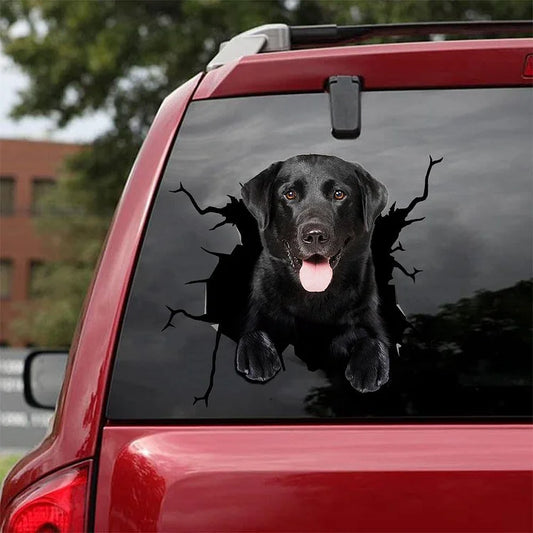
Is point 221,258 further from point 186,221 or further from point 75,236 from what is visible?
point 75,236

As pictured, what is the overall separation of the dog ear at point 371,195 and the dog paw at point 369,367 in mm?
264

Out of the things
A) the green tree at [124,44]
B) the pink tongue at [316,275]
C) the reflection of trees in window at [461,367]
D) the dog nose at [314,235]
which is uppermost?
the green tree at [124,44]

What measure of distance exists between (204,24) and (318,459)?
16400 mm

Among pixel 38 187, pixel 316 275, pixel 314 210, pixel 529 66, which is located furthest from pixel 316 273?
pixel 38 187

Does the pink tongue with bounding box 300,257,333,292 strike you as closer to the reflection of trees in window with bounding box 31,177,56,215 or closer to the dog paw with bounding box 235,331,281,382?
the dog paw with bounding box 235,331,281,382

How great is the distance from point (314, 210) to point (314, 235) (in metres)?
0.06

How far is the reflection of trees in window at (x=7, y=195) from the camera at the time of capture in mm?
51250

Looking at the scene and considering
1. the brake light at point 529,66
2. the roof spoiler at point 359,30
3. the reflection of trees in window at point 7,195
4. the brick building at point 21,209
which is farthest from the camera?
the reflection of trees in window at point 7,195

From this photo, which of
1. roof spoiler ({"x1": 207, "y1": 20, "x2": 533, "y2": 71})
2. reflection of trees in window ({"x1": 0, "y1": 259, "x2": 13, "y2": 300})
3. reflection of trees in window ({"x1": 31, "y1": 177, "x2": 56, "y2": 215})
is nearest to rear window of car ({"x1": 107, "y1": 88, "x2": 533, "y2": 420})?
roof spoiler ({"x1": 207, "y1": 20, "x2": 533, "y2": 71})

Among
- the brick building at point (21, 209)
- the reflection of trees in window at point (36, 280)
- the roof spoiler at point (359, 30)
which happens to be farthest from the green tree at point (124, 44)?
the brick building at point (21, 209)

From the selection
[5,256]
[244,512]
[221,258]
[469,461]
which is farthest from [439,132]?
[5,256]

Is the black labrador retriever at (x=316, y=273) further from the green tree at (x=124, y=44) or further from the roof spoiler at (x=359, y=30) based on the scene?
the green tree at (x=124, y=44)

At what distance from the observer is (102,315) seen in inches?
82.6

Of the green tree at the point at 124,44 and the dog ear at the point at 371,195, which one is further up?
the green tree at the point at 124,44
